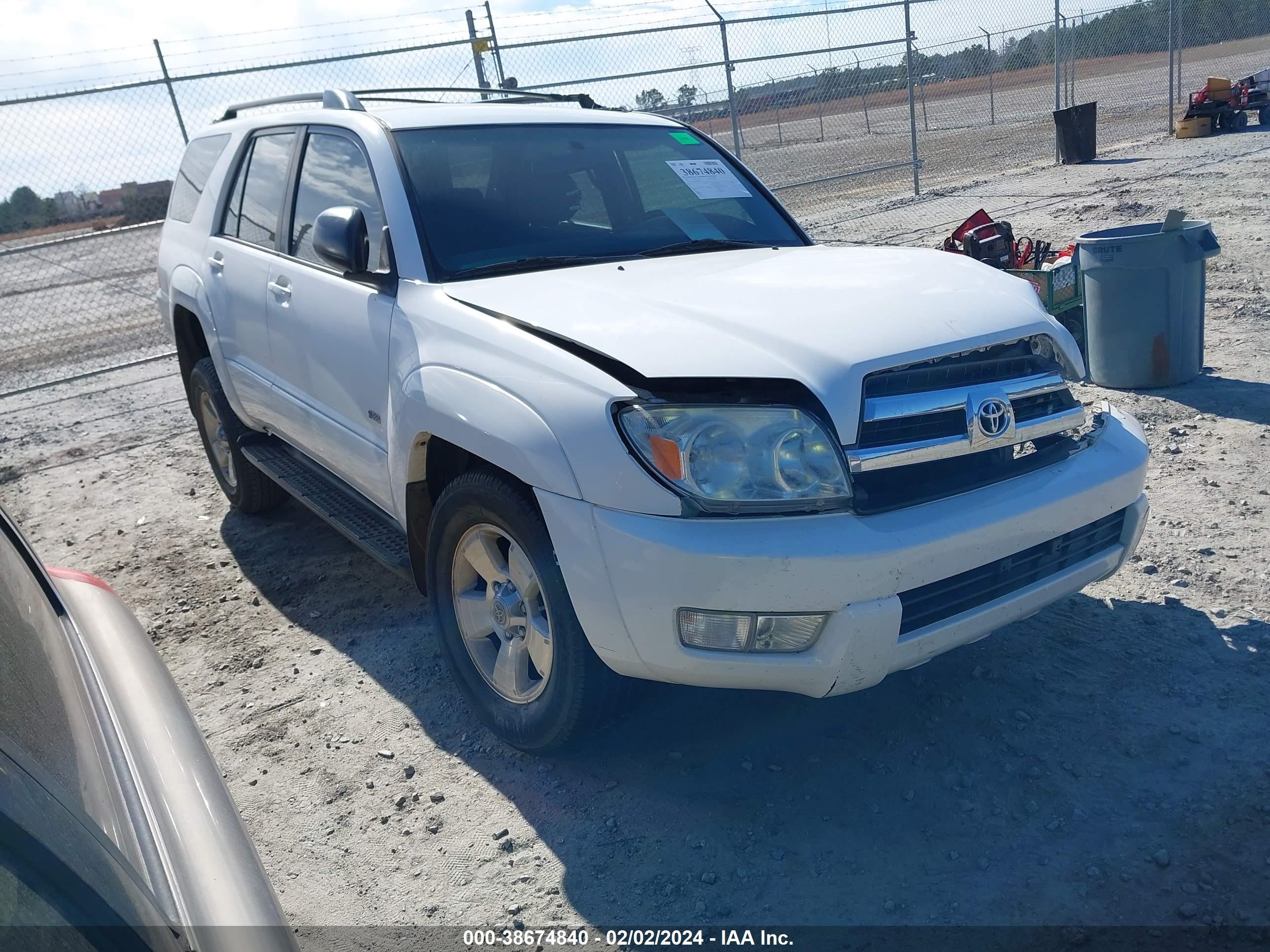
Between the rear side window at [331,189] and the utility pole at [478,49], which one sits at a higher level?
the utility pole at [478,49]

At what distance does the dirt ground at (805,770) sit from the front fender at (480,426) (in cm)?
97

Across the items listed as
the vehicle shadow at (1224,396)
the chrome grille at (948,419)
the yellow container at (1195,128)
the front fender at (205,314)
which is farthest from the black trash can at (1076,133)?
the chrome grille at (948,419)

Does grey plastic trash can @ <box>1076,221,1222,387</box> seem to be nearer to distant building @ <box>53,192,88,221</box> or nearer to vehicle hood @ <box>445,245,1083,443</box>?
vehicle hood @ <box>445,245,1083,443</box>

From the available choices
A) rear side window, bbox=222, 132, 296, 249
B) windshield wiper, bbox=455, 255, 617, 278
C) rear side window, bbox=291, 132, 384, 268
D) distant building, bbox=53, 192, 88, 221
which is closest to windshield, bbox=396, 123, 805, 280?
windshield wiper, bbox=455, 255, 617, 278

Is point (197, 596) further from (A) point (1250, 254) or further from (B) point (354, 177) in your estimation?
(A) point (1250, 254)

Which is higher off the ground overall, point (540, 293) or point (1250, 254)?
point (540, 293)

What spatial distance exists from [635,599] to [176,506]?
175 inches

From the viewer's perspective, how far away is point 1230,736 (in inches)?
119

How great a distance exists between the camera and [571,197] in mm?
3928

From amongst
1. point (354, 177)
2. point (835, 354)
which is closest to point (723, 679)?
point (835, 354)

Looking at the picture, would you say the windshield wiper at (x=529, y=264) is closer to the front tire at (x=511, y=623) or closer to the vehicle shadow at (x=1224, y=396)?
the front tire at (x=511, y=623)

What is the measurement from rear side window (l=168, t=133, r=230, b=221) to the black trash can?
14.0 metres

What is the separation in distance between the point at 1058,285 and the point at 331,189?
13.8 feet

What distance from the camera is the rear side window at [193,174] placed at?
5309mm
